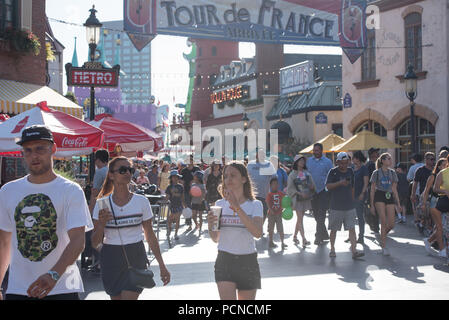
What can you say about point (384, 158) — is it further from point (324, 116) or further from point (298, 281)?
point (324, 116)

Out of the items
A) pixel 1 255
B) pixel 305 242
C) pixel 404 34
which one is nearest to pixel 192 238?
pixel 305 242

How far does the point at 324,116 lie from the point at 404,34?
48.6 feet

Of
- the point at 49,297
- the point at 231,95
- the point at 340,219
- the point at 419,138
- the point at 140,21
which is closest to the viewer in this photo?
the point at 49,297

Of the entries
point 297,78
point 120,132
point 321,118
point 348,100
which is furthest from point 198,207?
point 297,78

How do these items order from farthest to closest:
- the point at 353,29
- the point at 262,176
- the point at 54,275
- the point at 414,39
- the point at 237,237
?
the point at 414,39 < the point at 353,29 < the point at 262,176 < the point at 237,237 < the point at 54,275

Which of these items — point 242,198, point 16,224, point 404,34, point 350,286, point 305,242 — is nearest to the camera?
point 16,224

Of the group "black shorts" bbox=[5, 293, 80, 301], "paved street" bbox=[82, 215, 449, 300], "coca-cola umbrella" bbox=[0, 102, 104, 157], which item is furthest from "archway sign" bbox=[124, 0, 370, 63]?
"black shorts" bbox=[5, 293, 80, 301]

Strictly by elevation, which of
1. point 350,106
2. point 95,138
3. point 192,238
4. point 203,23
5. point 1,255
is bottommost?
point 192,238

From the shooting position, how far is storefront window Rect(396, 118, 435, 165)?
23984 millimetres

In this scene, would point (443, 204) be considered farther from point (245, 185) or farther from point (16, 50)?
point (16, 50)

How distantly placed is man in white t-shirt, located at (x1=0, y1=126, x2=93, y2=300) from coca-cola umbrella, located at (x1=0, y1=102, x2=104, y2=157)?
555 centimetres

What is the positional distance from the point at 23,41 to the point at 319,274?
10.9 meters

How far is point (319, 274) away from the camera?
9.98m

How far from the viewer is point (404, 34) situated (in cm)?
2538
